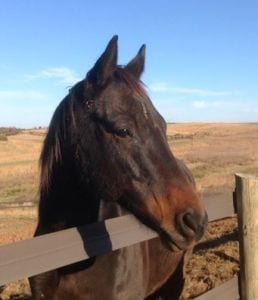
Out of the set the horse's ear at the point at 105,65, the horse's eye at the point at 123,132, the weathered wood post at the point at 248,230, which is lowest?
the weathered wood post at the point at 248,230

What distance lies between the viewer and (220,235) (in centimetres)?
962

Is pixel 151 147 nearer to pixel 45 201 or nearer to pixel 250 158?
pixel 45 201

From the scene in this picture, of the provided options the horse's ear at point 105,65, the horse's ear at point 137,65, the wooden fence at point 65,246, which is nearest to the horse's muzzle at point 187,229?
the wooden fence at point 65,246

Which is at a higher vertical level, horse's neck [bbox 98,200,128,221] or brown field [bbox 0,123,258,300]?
horse's neck [bbox 98,200,128,221]

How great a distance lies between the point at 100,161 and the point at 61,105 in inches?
25.6

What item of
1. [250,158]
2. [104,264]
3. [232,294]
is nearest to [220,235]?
[232,294]

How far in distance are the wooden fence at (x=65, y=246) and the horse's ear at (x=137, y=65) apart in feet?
3.66

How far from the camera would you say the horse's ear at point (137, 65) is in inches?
146

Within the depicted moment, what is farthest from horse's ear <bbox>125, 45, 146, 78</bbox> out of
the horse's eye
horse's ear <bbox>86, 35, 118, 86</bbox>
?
the horse's eye

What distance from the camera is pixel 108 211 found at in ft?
12.6

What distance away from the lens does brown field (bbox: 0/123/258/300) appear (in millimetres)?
7070

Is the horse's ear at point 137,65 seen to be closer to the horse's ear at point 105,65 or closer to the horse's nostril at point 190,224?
the horse's ear at point 105,65

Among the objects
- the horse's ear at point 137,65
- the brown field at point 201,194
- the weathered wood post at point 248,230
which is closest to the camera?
the horse's ear at point 137,65

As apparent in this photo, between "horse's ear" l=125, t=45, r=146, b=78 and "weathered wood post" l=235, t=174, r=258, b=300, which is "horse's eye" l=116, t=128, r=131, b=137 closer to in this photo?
"horse's ear" l=125, t=45, r=146, b=78
